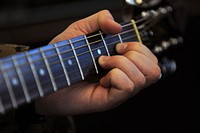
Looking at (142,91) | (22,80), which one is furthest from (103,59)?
(142,91)

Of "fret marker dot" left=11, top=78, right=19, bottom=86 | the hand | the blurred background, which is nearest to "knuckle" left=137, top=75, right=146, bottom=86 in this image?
the hand

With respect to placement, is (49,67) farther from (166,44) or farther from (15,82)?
(166,44)

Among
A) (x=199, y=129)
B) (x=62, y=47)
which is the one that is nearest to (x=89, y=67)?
(x=62, y=47)

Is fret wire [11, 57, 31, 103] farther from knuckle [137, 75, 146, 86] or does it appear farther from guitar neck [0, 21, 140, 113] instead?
knuckle [137, 75, 146, 86]

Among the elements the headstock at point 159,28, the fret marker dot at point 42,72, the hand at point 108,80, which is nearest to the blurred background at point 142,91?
the headstock at point 159,28

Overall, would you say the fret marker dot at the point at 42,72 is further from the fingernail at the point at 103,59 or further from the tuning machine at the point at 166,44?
the tuning machine at the point at 166,44

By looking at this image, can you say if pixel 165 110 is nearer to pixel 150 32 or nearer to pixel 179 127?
pixel 179 127
